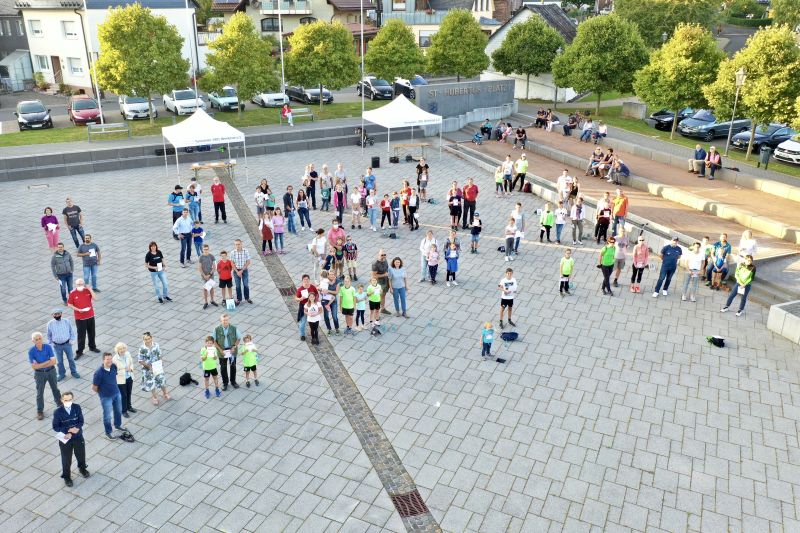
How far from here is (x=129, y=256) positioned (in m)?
18.3

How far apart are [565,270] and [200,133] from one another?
15.3 metres

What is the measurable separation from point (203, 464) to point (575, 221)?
13382 mm

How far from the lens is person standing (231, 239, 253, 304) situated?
14.8 metres

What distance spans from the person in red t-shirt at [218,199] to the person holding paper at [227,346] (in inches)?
383

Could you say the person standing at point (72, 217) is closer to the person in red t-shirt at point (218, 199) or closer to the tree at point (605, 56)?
the person in red t-shirt at point (218, 199)

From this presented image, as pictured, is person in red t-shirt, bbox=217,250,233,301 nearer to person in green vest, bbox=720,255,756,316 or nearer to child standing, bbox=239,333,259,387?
child standing, bbox=239,333,259,387

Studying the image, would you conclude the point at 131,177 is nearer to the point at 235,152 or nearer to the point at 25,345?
the point at 235,152

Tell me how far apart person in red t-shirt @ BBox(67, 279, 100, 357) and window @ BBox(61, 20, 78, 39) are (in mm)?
38240

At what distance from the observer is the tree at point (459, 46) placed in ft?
137

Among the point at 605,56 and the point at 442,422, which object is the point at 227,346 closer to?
the point at 442,422

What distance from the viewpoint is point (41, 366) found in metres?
10.7

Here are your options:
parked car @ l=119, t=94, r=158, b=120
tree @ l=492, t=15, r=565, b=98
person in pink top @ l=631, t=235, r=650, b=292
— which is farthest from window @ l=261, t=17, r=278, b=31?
person in pink top @ l=631, t=235, r=650, b=292

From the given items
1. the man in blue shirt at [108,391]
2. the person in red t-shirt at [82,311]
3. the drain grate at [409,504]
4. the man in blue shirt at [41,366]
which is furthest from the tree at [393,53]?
the drain grate at [409,504]

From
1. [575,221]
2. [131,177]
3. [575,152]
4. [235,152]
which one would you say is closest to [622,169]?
[575,152]
